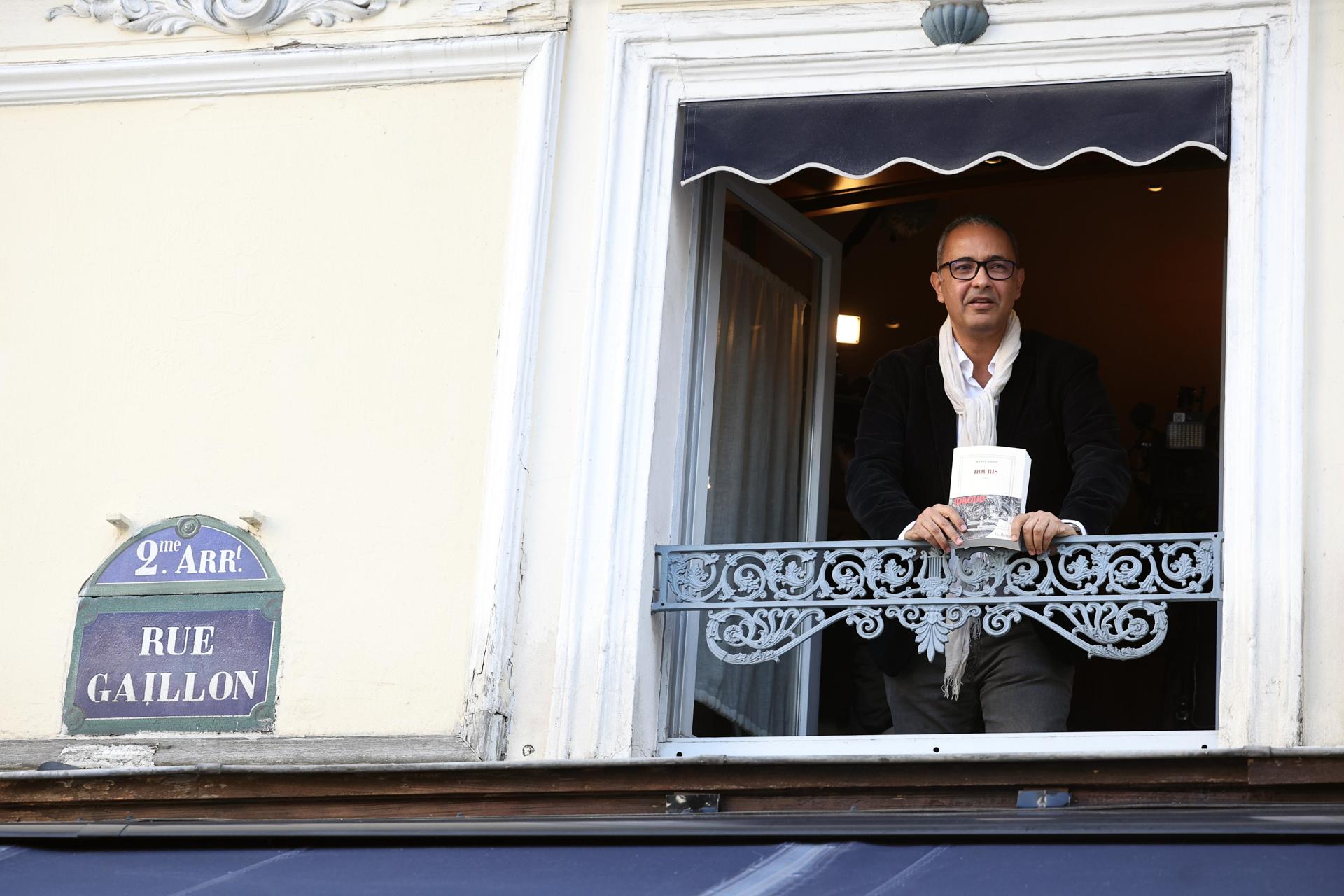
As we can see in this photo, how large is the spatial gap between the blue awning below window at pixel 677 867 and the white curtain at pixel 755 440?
5.00 ft

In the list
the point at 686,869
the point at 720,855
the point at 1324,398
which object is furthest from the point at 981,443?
the point at 686,869

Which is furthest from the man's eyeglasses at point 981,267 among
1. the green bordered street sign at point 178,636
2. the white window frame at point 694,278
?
the green bordered street sign at point 178,636

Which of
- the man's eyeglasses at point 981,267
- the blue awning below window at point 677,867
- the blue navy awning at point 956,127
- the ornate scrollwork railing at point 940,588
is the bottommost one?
the blue awning below window at point 677,867

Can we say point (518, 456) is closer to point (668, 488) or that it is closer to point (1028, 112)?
point (668, 488)

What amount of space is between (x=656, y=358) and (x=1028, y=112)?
4.29ft

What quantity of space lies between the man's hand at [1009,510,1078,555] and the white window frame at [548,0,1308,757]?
0.46 m

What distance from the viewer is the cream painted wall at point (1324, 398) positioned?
547cm

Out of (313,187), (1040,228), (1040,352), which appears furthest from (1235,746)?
(1040,228)

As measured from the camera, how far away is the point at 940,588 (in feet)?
19.5

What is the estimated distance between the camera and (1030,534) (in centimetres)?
580

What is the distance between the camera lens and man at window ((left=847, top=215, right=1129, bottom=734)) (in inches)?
237

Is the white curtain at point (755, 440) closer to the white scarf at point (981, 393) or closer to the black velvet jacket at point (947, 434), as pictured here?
the black velvet jacket at point (947, 434)

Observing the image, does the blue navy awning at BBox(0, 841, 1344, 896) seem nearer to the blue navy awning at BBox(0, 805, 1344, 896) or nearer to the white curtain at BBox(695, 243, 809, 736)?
the blue navy awning at BBox(0, 805, 1344, 896)

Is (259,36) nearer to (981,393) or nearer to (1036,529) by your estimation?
(981,393)
